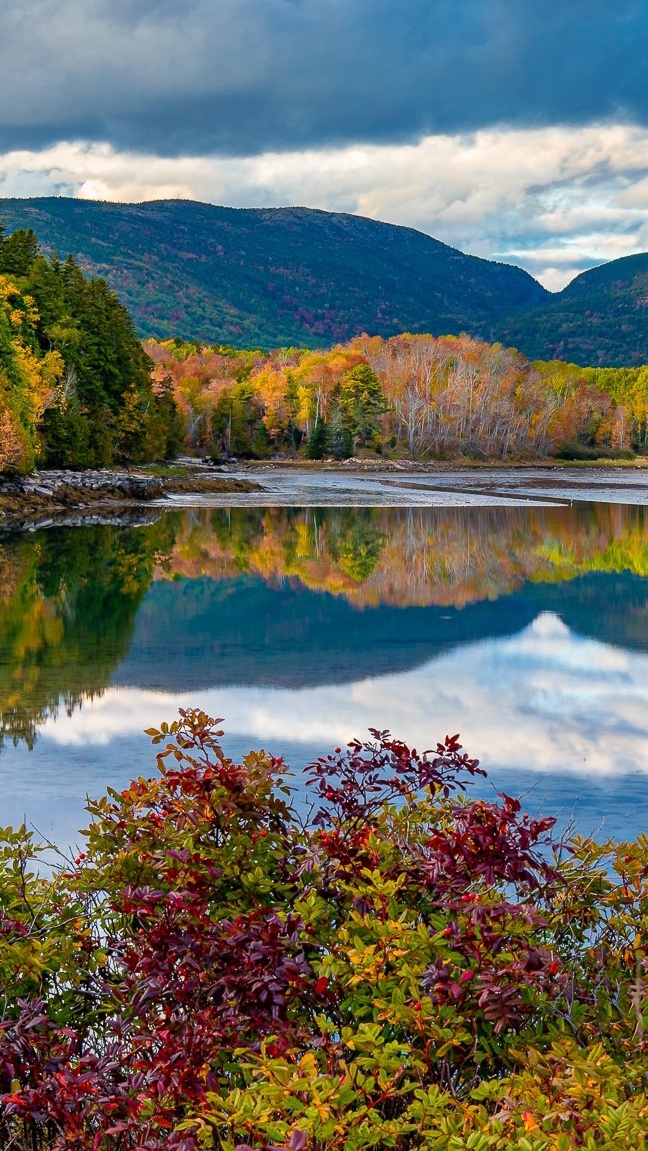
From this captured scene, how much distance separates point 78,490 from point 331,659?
1563 inches

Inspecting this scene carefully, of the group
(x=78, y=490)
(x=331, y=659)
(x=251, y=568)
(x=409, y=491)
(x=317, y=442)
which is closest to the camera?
(x=331, y=659)

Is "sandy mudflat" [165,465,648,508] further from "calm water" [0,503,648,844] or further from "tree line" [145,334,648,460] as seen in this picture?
"calm water" [0,503,648,844]

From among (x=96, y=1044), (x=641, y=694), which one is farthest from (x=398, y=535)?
(x=96, y=1044)

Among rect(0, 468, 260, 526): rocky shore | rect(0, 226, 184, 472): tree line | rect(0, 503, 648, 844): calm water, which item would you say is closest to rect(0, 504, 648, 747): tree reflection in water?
rect(0, 503, 648, 844): calm water

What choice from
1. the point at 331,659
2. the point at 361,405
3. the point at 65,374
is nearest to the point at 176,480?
the point at 65,374

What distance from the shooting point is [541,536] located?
34.4 metres

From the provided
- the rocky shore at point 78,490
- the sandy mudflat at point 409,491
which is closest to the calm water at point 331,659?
the rocky shore at point 78,490

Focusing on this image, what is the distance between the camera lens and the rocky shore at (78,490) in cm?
4447

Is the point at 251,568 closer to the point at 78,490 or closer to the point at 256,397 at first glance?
the point at 78,490

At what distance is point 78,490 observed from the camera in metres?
51.8

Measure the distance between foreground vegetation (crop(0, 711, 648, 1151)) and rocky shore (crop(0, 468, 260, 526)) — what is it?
36259mm

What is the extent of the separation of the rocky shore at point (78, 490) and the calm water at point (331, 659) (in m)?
15.5

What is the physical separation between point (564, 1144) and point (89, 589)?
19.7 meters

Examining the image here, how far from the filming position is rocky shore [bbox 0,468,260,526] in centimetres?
4447
